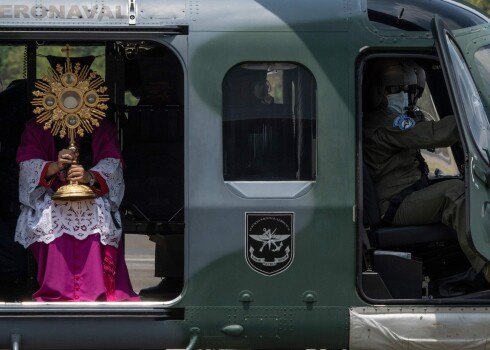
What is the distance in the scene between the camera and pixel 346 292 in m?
6.79

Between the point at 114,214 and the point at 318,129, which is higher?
the point at 318,129

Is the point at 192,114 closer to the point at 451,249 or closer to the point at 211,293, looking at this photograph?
the point at 211,293

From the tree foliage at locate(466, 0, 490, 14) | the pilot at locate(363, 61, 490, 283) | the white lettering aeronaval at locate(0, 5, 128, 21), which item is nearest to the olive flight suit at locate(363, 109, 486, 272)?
the pilot at locate(363, 61, 490, 283)

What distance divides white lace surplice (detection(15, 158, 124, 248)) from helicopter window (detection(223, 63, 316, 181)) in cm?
83

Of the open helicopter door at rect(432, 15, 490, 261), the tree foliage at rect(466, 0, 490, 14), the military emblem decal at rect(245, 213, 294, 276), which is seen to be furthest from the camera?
the tree foliage at rect(466, 0, 490, 14)

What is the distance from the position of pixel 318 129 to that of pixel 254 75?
18.6 inches

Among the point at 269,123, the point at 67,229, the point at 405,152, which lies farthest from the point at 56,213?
the point at 405,152

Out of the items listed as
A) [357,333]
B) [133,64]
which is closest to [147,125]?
[133,64]

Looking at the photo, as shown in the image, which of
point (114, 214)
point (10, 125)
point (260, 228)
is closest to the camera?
point (260, 228)

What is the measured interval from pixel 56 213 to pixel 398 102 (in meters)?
2.16

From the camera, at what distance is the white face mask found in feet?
24.2

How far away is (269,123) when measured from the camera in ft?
22.4

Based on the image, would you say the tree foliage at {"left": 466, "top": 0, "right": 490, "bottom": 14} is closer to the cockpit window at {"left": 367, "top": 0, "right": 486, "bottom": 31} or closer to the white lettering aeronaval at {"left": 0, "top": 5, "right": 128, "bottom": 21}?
the cockpit window at {"left": 367, "top": 0, "right": 486, "bottom": 31}

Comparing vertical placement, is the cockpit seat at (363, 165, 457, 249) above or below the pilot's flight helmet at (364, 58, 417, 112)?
below
